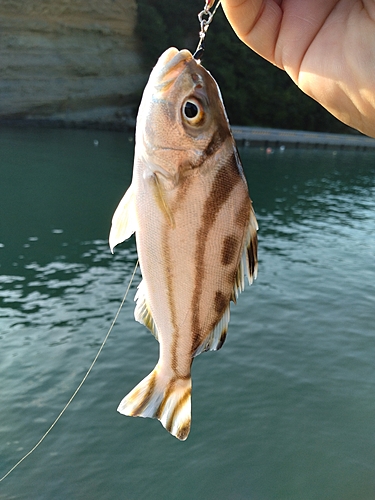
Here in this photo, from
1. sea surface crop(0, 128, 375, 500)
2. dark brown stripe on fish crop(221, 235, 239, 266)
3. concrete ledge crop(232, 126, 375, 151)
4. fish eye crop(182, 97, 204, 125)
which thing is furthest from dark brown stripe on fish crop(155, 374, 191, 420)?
concrete ledge crop(232, 126, 375, 151)

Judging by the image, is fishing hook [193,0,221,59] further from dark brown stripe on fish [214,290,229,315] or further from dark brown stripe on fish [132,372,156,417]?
dark brown stripe on fish [132,372,156,417]

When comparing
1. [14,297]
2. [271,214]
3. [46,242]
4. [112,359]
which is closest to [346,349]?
[112,359]

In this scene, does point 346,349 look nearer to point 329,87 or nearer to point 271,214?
point 329,87

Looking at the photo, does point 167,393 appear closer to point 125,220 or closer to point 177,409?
point 177,409

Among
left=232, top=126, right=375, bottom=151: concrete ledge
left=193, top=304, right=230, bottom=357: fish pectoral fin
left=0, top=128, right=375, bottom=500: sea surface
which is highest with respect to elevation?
left=193, top=304, right=230, bottom=357: fish pectoral fin

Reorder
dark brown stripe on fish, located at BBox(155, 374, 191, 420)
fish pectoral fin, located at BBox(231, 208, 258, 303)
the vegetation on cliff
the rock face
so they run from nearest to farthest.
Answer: fish pectoral fin, located at BBox(231, 208, 258, 303) < dark brown stripe on fish, located at BBox(155, 374, 191, 420) < the rock face < the vegetation on cliff

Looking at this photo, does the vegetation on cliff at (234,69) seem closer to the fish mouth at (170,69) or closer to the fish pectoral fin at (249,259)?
the fish mouth at (170,69)

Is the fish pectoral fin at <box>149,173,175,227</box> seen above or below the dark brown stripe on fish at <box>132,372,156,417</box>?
above

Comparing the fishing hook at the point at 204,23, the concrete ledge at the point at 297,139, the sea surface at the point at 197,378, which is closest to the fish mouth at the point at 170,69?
the fishing hook at the point at 204,23
